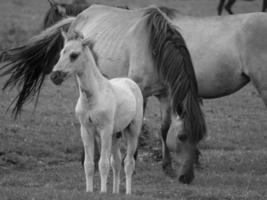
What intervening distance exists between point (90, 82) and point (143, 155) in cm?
406

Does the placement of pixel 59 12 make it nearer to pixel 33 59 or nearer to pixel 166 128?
pixel 33 59

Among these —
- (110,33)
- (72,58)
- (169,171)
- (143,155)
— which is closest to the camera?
(72,58)

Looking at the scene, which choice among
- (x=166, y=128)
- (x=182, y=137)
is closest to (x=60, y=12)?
(x=166, y=128)

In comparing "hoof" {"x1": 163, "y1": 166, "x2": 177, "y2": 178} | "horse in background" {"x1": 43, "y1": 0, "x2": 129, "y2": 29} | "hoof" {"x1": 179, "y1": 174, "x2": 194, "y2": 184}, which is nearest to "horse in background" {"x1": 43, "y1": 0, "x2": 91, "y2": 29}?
"horse in background" {"x1": 43, "y1": 0, "x2": 129, "y2": 29}

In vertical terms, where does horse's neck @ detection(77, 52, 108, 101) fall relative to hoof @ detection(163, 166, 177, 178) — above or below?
above

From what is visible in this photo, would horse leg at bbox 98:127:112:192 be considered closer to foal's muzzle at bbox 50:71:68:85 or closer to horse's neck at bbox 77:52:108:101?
horse's neck at bbox 77:52:108:101

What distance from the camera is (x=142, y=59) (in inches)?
392

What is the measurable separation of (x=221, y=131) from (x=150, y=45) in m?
4.62

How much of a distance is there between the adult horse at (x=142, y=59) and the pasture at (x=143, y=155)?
718 millimetres

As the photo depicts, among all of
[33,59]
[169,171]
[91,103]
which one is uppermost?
[91,103]

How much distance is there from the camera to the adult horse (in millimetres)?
9156

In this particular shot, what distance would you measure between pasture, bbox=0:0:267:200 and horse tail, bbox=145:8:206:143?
2.57 feet

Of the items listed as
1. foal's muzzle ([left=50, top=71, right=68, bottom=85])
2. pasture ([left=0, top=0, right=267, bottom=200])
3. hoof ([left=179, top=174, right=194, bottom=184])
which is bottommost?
pasture ([left=0, top=0, right=267, bottom=200])

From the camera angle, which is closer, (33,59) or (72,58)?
(72,58)
